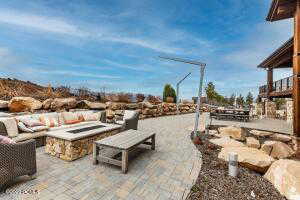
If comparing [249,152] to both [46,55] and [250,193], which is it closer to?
[250,193]

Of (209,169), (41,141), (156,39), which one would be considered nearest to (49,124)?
(41,141)

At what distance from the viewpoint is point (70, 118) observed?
575 cm

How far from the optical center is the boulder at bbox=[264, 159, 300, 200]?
2668mm

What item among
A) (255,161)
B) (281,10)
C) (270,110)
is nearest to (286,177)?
(255,161)

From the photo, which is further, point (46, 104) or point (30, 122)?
point (46, 104)

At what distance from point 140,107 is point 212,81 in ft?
63.1

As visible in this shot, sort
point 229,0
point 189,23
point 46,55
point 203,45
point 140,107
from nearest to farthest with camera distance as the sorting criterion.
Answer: point 229,0 < point 140,107 < point 46,55 < point 189,23 < point 203,45

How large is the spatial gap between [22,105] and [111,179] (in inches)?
203

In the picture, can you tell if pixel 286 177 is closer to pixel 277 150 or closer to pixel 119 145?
pixel 277 150

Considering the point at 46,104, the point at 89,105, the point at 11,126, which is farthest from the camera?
the point at 89,105

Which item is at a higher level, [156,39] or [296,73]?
[156,39]

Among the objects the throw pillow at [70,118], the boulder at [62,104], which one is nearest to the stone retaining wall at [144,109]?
the boulder at [62,104]

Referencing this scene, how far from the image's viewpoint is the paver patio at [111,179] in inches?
99.3

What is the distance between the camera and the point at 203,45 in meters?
17.4
